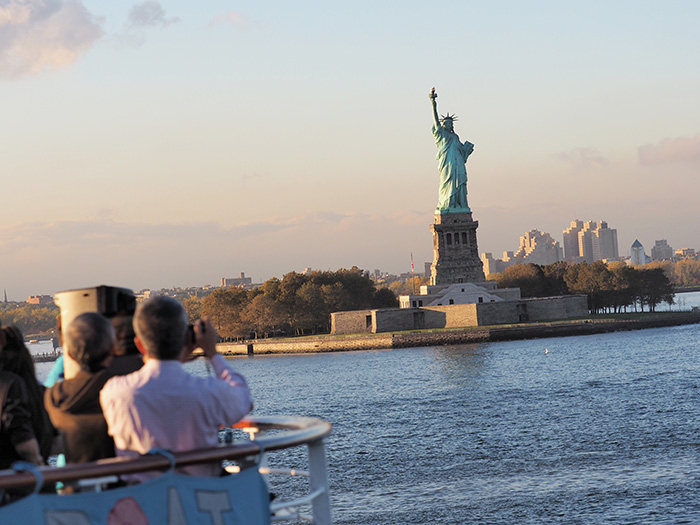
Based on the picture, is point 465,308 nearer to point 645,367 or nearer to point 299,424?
point 645,367

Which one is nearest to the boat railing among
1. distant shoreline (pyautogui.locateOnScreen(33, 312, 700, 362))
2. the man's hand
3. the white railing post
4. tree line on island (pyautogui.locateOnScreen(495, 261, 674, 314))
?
the white railing post

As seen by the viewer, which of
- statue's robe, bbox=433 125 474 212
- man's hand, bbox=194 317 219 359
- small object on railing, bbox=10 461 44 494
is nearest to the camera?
small object on railing, bbox=10 461 44 494

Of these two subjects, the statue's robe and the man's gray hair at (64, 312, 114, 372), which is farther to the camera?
the statue's robe

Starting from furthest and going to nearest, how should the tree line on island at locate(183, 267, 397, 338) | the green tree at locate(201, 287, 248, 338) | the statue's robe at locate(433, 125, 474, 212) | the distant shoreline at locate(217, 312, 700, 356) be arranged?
the green tree at locate(201, 287, 248, 338), the tree line on island at locate(183, 267, 397, 338), the statue's robe at locate(433, 125, 474, 212), the distant shoreline at locate(217, 312, 700, 356)

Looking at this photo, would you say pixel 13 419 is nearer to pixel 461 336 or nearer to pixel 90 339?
pixel 90 339

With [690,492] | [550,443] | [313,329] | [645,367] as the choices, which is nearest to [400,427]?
[550,443]

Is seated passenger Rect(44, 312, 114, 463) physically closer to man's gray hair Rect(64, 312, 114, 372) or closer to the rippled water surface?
man's gray hair Rect(64, 312, 114, 372)
